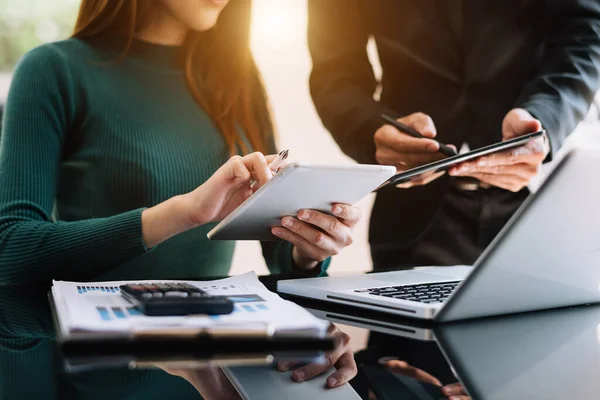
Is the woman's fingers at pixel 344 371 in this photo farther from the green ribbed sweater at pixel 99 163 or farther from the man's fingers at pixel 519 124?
the man's fingers at pixel 519 124

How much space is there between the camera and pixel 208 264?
155 cm

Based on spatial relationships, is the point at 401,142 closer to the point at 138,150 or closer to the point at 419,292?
the point at 138,150

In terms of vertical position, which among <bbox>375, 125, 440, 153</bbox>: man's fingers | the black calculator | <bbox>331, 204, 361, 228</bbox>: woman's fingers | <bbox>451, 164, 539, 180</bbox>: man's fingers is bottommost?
<bbox>451, 164, 539, 180</bbox>: man's fingers

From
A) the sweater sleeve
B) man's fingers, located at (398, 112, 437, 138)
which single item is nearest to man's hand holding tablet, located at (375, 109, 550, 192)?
man's fingers, located at (398, 112, 437, 138)

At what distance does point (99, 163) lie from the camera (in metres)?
1.36

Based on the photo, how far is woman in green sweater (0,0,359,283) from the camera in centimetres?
105

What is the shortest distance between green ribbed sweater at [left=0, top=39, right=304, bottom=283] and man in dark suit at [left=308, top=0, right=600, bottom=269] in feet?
1.64

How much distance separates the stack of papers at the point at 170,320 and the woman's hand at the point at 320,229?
0.24 metres

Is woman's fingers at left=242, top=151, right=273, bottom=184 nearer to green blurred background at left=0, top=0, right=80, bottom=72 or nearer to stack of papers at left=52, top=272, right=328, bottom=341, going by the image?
stack of papers at left=52, top=272, right=328, bottom=341

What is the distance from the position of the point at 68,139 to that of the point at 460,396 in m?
1.12

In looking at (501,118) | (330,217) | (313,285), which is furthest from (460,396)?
(501,118)

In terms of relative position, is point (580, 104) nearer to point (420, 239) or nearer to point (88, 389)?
point (420, 239)

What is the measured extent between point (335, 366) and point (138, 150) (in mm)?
997

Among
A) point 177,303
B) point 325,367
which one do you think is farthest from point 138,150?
point 325,367
